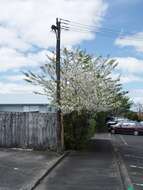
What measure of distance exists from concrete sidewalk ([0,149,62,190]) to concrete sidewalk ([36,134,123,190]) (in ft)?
1.25

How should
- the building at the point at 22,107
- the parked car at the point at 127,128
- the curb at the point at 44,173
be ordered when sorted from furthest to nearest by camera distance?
the parked car at the point at 127,128
the building at the point at 22,107
the curb at the point at 44,173

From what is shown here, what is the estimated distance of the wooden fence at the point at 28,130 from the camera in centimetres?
2418

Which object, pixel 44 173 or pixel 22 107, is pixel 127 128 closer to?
pixel 22 107

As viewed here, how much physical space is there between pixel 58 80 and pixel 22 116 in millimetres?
2830

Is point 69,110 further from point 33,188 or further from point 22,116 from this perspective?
point 33,188

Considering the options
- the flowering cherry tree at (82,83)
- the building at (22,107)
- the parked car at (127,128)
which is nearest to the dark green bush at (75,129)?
the flowering cherry tree at (82,83)

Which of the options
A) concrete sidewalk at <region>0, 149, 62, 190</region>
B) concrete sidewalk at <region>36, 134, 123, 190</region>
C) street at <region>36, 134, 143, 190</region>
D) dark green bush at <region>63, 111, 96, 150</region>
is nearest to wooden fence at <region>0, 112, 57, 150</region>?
dark green bush at <region>63, 111, 96, 150</region>

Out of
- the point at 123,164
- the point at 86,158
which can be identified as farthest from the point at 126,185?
the point at 86,158

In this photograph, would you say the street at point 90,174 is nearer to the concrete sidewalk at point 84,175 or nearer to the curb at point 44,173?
the concrete sidewalk at point 84,175

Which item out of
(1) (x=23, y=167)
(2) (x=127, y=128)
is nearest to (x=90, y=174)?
(1) (x=23, y=167)

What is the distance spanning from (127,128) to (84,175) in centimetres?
4003

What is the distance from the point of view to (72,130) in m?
25.3

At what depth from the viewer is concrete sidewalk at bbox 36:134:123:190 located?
1281 cm

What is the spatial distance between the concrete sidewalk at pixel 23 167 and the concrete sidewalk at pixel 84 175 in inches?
15.0
